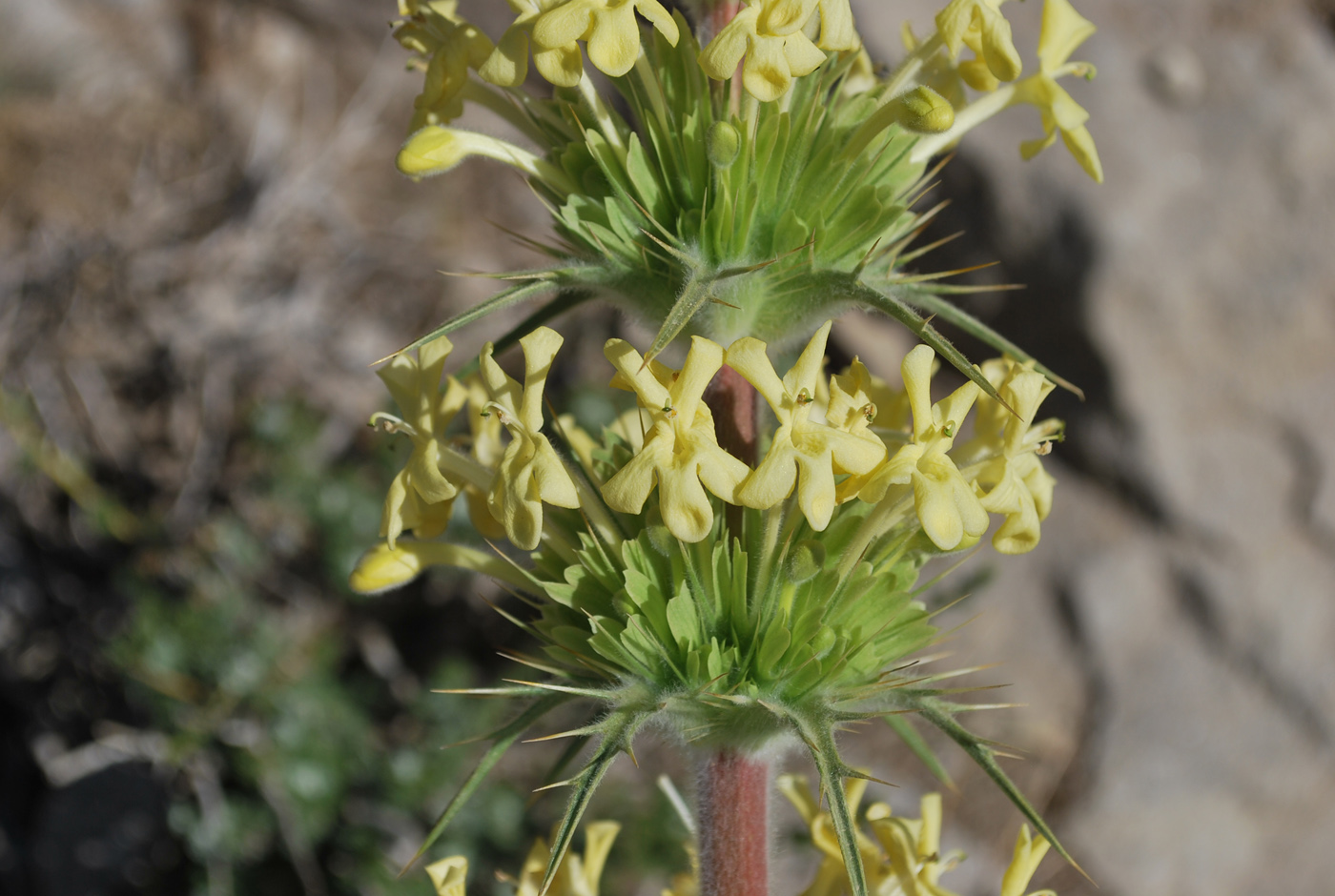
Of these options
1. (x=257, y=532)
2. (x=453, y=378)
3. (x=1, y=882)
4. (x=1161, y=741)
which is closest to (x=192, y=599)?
(x=257, y=532)

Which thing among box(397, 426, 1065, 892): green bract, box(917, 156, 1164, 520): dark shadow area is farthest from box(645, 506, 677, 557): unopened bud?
box(917, 156, 1164, 520): dark shadow area

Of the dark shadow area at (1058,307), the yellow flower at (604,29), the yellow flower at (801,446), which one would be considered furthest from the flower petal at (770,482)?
the dark shadow area at (1058,307)

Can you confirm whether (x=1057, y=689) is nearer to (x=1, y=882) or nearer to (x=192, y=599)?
(x=192, y=599)

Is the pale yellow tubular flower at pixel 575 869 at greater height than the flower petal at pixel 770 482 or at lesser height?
lesser

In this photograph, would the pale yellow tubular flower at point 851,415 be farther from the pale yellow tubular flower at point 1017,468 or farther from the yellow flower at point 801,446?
the pale yellow tubular flower at point 1017,468

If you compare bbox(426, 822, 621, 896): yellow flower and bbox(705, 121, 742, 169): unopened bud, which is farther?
bbox(426, 822, 621, 896): yellow flower

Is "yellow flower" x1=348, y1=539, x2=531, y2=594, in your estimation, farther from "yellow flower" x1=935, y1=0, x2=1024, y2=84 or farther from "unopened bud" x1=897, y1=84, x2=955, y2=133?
"yellow flower" x1=935, y1=0, x2=1024, y2=84
